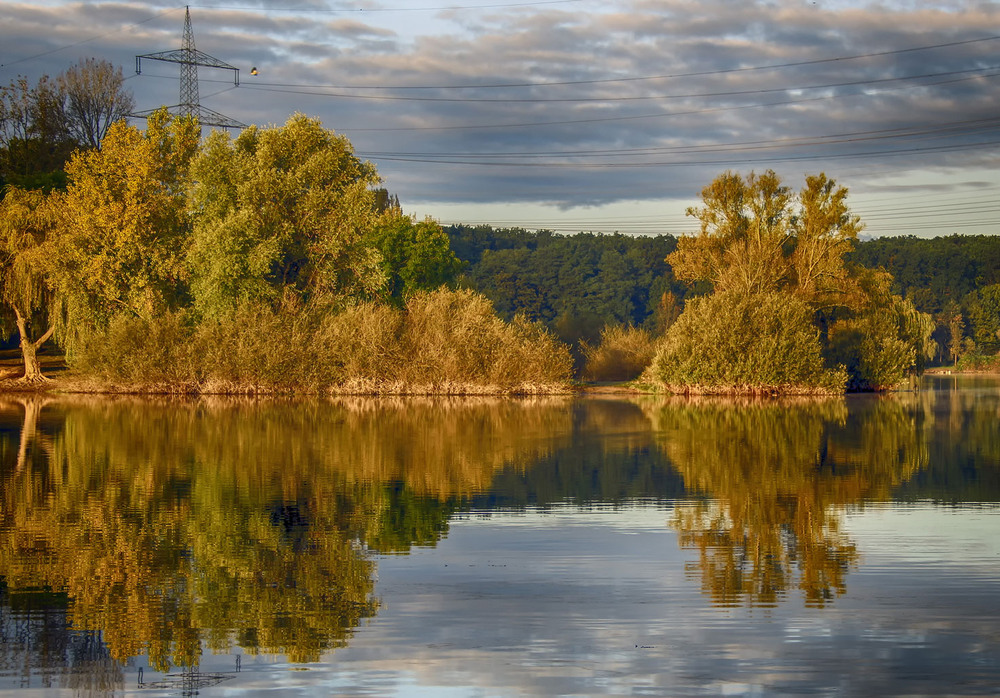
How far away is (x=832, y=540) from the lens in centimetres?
1286

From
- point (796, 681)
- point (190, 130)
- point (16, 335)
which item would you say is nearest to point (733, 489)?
point (796, 681)

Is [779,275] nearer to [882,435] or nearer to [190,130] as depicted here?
[882,435]

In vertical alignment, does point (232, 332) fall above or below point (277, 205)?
below

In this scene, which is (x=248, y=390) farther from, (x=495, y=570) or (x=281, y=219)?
(x=495, y=570)

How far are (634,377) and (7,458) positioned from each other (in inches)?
1790

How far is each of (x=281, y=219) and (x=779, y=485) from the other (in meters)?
37.3

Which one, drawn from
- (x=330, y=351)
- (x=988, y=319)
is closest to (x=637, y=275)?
(x=988, y=319)

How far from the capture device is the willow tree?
170 feet

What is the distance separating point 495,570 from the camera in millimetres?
11125

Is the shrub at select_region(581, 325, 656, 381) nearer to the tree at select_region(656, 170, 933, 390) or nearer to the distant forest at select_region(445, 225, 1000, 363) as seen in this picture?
the tree at select_region(656, 170, 933, 390)

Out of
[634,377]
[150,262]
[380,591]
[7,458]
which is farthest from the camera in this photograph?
[634,377]

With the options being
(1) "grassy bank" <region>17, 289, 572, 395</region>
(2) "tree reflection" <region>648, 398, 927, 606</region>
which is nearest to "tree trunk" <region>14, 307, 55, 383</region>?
(1) "grassy bank" <region>17, 289, 572, 395</region>

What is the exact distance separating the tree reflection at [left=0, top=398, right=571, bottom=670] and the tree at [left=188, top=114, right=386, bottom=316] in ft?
61.7

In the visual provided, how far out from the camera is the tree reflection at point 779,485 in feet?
35.5
